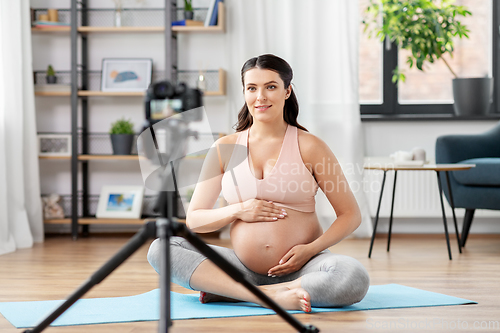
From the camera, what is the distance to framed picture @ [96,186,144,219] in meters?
3.10

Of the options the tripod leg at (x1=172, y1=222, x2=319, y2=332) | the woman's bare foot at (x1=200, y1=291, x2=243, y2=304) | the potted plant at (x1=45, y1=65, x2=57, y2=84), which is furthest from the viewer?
the potted plant at (x1=45, y1=65, x2=57, y2=84)

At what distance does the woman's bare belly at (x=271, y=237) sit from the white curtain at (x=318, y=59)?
1694 mm

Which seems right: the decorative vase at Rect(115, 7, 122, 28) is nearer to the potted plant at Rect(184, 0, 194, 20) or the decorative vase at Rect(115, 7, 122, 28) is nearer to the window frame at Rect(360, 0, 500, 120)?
the potted plant at Rect(184, 0, 194, 20)

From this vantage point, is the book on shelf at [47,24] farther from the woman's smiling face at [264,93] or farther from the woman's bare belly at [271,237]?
the woman's bare belly at [271,237]

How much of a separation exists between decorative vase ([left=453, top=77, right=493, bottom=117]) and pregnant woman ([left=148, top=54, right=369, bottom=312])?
1986 mm

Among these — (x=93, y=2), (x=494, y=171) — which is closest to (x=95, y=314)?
(x=494, y=171)

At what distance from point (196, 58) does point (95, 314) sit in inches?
85.7

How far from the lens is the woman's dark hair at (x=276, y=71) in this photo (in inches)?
57.1

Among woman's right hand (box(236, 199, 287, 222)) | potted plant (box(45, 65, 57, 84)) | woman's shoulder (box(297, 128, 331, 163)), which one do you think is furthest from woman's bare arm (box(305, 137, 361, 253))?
potted plant (box(45, 65, 57, 84))

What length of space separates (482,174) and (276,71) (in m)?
1.54

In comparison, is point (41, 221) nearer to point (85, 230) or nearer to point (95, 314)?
point (85, 230)

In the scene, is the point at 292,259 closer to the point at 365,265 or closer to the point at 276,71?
the point at 276,71

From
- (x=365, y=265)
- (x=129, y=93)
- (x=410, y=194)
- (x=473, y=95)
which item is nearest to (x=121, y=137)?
(x=129, y=93)

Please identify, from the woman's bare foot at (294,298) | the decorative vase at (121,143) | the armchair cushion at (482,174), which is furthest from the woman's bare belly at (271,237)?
the decorative vase at (121,143)
